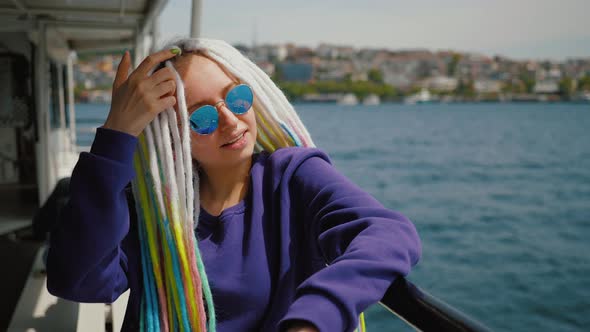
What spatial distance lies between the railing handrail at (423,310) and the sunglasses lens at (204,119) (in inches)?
19.8

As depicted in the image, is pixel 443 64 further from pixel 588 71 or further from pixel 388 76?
pixel 588 71

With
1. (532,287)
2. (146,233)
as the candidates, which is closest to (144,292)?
(146,233)

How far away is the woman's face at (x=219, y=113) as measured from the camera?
124 centimetres

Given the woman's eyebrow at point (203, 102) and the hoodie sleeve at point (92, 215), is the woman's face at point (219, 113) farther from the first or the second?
the hoodie sleeve at point (92, 215)

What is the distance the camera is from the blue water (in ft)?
44.7

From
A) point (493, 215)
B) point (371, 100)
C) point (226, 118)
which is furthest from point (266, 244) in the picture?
point (371, 100)

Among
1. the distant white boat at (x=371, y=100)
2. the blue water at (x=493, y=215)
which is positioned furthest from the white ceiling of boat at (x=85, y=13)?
the distant white boat at (x=371, y=100)

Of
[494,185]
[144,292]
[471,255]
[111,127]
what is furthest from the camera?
[494,185]

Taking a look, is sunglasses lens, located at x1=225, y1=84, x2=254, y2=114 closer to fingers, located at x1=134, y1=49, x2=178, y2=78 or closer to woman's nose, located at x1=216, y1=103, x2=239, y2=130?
woman's nose, located at x1=216, y1=103, x2=239, y2=130

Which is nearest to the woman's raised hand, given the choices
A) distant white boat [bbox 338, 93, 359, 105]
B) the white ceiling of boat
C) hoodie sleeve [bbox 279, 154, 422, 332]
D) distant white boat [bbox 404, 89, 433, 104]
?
hoodie sleeve [bbox 279, 154, 422, 332]

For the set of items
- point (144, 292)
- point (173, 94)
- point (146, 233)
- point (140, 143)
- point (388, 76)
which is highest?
point (173, 94)

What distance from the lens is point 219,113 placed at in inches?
48.8

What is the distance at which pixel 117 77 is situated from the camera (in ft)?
3.87

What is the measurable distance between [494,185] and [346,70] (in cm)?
6820
